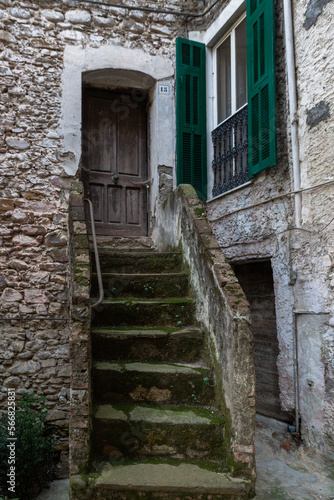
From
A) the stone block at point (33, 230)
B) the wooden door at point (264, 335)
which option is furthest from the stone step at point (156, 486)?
the stone block at point (33, 230)

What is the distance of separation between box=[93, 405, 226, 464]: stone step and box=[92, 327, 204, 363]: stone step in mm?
578

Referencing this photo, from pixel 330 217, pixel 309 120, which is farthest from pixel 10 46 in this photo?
pixel 330 217

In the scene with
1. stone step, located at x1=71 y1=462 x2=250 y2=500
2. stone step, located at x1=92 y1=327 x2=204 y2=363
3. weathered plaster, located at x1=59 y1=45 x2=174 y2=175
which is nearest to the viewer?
stone step, located at x1=71 y1=462 x2=250 y2=500

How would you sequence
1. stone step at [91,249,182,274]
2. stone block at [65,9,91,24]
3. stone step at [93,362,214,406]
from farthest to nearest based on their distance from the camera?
stone block at [65,9,91,24], stone step at [91,249,182,274], stone step at [93,362,214,406]

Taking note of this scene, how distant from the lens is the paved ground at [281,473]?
10.2ft

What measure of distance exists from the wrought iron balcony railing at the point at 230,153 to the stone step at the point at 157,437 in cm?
300

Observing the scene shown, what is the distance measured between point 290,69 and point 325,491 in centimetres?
371

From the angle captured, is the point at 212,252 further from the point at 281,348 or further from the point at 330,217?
the point at 281,348

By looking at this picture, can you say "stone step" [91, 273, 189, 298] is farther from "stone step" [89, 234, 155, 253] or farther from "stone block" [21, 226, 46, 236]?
"stone block" [21, 226, 46, 236]

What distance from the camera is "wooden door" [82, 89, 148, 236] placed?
6.06m

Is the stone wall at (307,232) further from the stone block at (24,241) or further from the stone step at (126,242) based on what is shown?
the stone block at (24,241)

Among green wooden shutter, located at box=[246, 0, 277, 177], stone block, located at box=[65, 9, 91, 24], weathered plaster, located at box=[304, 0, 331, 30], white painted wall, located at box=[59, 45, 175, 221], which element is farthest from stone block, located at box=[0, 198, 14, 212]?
weathered plaster, located at box=[304, 0, 331, 30]

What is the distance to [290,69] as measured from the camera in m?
4.30

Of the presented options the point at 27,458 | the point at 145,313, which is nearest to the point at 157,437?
the point at 145,313
